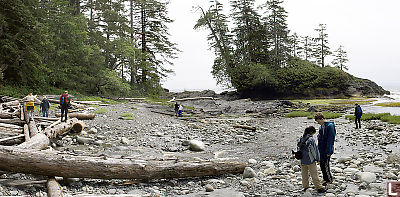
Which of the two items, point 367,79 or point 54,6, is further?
point 367,79

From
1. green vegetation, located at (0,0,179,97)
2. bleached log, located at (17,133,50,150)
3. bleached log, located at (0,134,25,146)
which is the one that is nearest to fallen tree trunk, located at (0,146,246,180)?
bleached log, located at (17,133,50,150)

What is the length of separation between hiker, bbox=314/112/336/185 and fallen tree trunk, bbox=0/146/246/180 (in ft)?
9.70

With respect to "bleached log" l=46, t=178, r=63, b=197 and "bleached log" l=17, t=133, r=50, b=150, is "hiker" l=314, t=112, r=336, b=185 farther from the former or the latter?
"bleached log" l=17, t=133, r=50, b=150

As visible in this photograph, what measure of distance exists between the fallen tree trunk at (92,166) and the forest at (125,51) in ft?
75.3

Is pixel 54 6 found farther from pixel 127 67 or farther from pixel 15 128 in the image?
pixel 15 128

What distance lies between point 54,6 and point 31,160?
30.8 metres

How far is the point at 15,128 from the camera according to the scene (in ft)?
37.6

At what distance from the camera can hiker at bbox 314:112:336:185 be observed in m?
6.41

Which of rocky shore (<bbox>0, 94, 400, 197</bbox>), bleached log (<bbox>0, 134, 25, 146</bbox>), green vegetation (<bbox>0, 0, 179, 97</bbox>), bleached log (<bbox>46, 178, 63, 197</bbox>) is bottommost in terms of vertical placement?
rocky shore (<bbox>0, 94, 400, 197</bbox>)

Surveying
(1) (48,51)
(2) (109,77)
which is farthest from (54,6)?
(2) (109,77)

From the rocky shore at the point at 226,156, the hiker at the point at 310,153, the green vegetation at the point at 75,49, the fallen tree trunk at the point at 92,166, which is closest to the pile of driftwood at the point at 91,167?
the fallen tree trunk at the point at 92,166

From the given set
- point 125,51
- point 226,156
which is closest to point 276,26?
point 125,51

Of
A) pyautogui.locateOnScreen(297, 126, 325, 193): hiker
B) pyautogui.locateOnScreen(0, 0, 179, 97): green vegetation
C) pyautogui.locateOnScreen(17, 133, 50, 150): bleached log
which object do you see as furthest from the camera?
pyautogui.locateOnScreen(0, 0, 179, 97): green vegetation

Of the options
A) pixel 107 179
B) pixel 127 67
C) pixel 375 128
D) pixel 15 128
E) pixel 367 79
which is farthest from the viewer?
pixel 367 79
